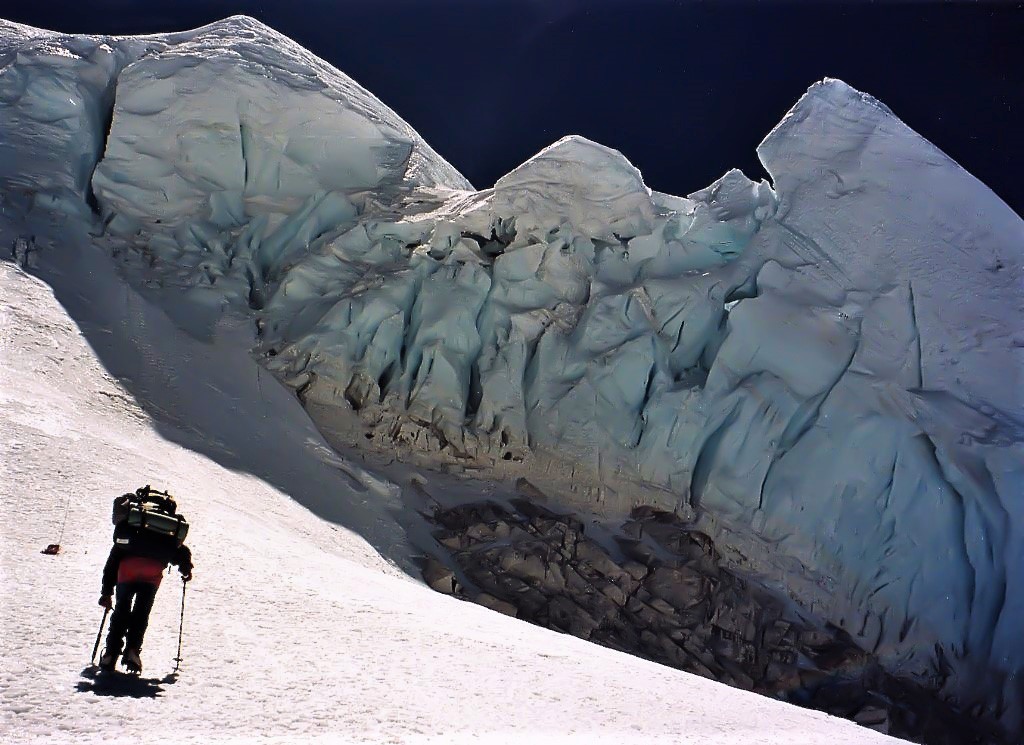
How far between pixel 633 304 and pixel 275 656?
10.4 meters

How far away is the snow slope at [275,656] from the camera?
3.73 meters

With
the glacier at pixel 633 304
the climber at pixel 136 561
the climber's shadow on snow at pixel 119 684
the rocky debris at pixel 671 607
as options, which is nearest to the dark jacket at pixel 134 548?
the climber at pixel 136 561

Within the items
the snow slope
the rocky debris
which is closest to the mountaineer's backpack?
the snow slope

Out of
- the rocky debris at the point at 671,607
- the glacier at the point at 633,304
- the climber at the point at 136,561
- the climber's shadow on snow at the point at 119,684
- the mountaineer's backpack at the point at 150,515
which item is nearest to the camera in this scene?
the climber's shadow on snow at the point at 119,684

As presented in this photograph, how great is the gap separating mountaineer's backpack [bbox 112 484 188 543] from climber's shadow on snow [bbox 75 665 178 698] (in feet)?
2.00

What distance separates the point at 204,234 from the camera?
15.5 meters

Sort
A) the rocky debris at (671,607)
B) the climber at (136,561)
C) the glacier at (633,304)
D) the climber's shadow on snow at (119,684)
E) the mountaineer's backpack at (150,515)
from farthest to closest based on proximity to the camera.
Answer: the glacier at (633,304) < the rocky debris at (671,607) < the mountaineer's backpack at (150,515) < the climber at (136,561) < the climber's shadow on snow at (119,684)

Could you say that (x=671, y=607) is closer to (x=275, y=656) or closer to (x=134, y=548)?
(x=275, y=656)

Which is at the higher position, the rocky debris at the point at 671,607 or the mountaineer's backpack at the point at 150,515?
the mountaineer's backpack at the point at 150,515

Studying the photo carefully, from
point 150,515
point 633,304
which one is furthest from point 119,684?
point 633,304

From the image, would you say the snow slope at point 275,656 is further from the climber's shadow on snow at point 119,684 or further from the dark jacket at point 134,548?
the dark jacket at point 134,548

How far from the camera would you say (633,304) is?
14.3 m

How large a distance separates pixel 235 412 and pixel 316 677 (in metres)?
8.83

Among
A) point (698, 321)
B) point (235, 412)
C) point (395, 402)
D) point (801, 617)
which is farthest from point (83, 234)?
point (801, 617)
